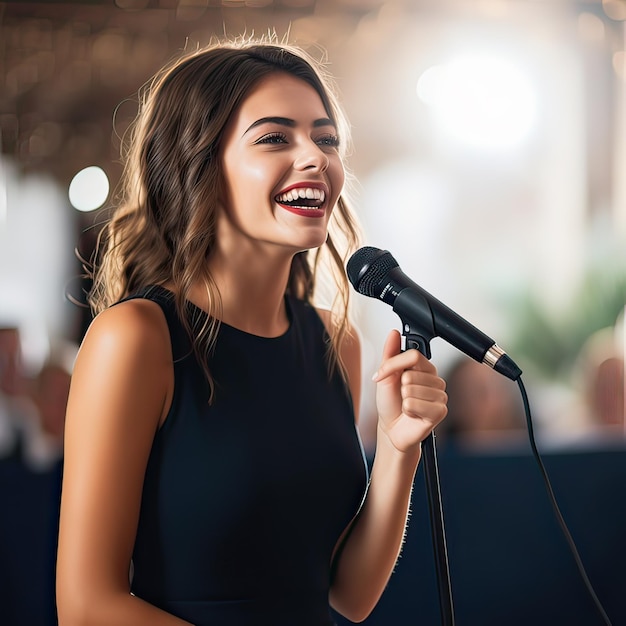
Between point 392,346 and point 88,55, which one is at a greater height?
point 88,55

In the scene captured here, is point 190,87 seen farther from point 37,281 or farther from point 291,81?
point 37,281

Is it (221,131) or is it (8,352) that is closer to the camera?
(221,131)

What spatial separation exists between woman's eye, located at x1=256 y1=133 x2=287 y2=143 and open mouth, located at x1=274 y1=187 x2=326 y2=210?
0.25ft

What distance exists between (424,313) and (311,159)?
266mm

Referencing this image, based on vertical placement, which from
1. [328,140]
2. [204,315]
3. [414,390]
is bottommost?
[414,390]

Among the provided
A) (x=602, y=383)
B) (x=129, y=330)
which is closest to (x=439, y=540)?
(x=129, y=330)

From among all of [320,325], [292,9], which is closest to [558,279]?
[292,9]

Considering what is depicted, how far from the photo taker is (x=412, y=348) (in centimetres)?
90

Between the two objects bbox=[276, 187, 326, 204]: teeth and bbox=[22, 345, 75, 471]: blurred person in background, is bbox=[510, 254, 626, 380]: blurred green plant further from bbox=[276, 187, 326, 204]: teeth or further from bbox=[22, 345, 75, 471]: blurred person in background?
bbox=[276, 187, 326, 204]: teeth

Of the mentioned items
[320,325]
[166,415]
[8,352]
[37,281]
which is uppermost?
[37,281]

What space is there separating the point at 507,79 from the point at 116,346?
3629mm

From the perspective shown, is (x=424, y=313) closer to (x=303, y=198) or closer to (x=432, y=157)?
(x=303, y=198)

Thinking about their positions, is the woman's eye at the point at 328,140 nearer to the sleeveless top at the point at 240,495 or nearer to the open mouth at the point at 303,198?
the open mouth at the point at 303,198

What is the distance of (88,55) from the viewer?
12.1ft
